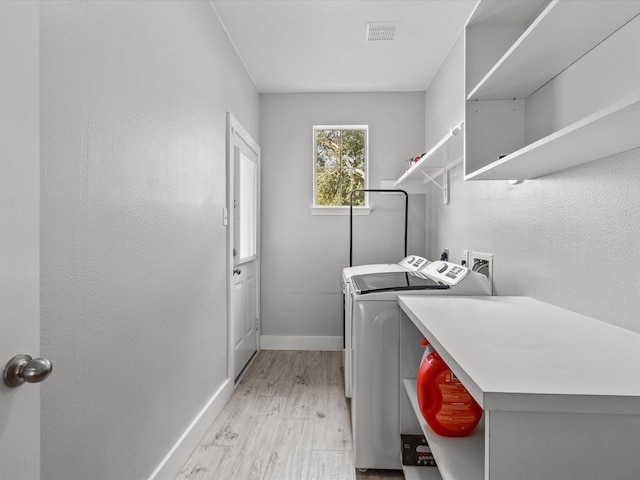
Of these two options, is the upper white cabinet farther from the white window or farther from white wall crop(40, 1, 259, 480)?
the white window

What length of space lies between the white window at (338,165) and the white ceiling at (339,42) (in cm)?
41

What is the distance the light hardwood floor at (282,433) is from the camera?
5.97ft

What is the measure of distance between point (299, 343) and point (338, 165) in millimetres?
1734

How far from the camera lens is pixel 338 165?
3.75 metres

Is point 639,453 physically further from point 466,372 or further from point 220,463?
point 220,463

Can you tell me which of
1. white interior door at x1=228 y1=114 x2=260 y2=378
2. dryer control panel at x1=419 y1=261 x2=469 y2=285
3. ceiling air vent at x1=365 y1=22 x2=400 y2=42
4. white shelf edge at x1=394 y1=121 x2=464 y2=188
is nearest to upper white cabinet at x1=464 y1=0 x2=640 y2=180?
white shelf edge at x1=394 y1=121 x2=464 y2=188

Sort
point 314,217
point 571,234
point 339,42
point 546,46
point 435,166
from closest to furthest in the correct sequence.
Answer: point 546,46
point 571,234
point 339,42
point 435,166
point 314,217

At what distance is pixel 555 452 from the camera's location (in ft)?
2.29

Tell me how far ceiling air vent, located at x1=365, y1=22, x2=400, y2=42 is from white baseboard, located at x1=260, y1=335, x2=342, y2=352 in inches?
99.4

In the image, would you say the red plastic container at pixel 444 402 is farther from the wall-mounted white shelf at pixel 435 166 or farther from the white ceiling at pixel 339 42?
the white ceiling at pixel 339 42

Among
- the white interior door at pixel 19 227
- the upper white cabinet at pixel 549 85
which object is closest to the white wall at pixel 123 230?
the white interior door at pixel 19 227

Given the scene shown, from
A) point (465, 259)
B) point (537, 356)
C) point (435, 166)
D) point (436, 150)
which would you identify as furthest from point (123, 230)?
point (435, 166)

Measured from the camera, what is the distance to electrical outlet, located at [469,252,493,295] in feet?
6.95

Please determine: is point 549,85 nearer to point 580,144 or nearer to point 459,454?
point 580,144
